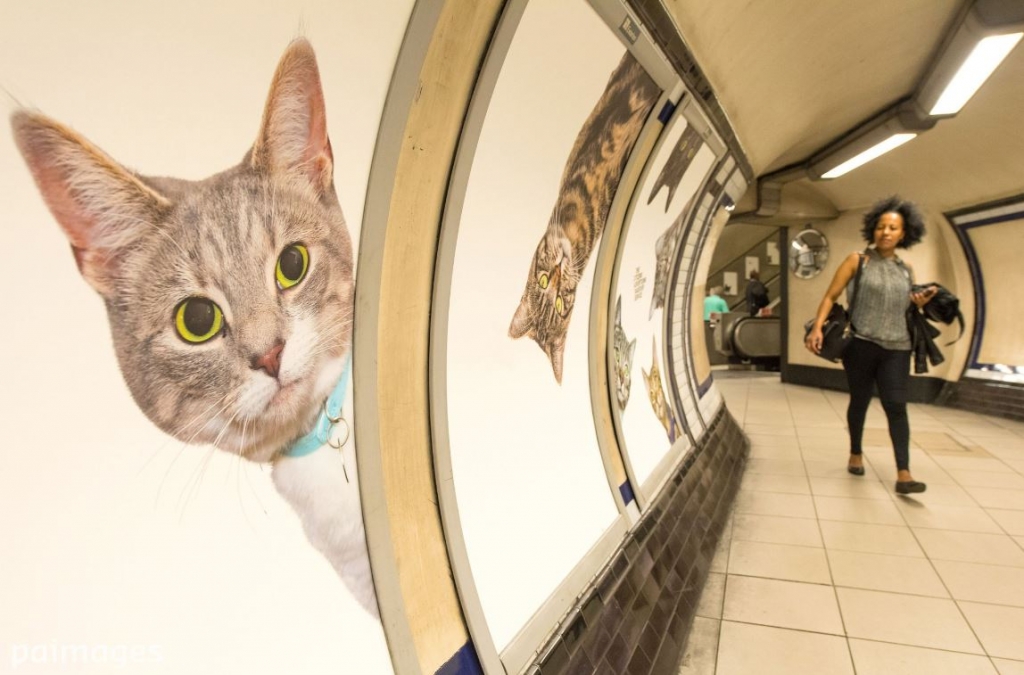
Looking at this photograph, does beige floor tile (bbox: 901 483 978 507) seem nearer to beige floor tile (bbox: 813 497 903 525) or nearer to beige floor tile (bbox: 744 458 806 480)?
beige floor tile (bbox: 813 497 903 525)

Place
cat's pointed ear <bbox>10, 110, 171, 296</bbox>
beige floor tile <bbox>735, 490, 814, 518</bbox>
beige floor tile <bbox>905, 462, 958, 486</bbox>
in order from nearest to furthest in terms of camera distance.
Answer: cat's pointed ear <bbox>10, 110, 171, 296</bbox>
beige floor tile <bbox>735, 490, 814, 518</bbox>
beige floor tile <bbox>905, 462, 958, 486</bbox>

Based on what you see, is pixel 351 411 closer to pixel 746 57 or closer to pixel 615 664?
pixel 615 664

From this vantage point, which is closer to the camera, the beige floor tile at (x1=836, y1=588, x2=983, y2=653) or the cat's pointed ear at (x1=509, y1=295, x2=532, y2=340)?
the cat's pointed ear at (x1=509, y1=295, x2=532, y2=340)

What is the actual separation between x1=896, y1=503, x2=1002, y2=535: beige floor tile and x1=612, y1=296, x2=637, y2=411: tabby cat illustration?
2062 mm

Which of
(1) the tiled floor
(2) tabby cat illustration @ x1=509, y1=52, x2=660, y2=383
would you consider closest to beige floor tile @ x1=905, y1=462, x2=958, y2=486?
(1) the tiled floor

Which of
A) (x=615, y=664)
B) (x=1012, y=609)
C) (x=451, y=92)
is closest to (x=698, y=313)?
(x=1012, y=609)

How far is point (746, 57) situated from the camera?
2.98 meters

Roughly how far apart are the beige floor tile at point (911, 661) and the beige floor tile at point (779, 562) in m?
0.56

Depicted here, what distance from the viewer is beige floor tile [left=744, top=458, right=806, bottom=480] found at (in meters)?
4.64

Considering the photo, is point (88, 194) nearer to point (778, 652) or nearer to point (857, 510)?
point (778, 652)

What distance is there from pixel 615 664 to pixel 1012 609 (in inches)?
80.5

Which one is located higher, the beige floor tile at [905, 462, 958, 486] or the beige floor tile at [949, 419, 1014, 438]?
the beige floor tile at [905, 462, 958, 486]

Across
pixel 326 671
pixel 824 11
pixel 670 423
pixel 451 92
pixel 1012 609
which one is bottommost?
pixel 1012 609

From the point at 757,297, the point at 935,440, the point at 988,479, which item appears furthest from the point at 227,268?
the point at 757,297
